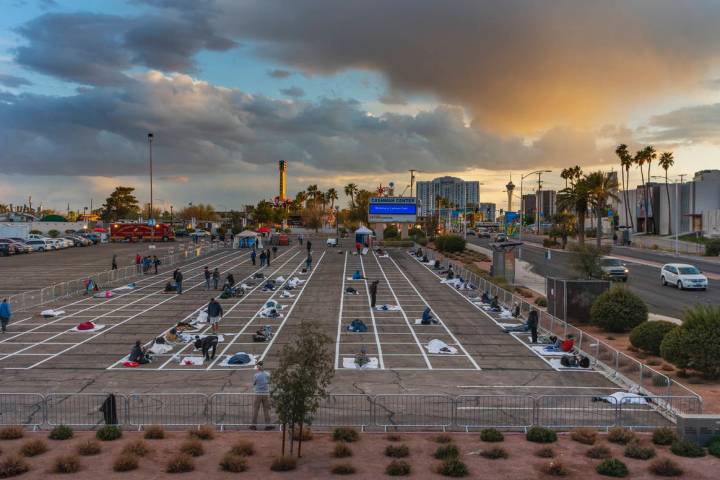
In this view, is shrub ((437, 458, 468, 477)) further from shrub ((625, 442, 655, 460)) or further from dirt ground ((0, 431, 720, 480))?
shrub ((625, 442, 655, 460))

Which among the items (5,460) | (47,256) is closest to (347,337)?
(5,460)

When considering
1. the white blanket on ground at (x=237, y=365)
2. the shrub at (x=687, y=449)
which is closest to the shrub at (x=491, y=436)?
the shrub at (x=687, y=449)

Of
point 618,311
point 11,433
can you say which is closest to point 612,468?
point 11,433

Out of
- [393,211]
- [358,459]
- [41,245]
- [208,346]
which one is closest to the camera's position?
[358,459]

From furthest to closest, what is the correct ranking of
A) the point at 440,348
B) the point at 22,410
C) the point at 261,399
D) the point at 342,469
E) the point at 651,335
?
1. the point at 440,348
2. the point at 651,335
3. the point at 22,410
4. the point at 261,399
5. the point at 342,469

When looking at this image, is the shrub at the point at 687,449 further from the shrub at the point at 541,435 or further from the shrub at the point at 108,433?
the shrub at the point at 108,433

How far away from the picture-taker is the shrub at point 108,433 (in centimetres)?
1343

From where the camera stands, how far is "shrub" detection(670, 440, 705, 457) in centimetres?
1270

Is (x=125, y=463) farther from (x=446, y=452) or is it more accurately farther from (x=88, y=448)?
(x=446, y=452)

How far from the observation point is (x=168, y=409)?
51.6 feet

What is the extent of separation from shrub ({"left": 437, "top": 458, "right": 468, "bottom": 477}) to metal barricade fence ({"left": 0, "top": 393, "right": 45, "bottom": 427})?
360 inches

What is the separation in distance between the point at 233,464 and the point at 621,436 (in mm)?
8235

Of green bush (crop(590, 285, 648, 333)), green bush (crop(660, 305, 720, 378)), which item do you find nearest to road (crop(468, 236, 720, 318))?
green bush (crop(590, 285, 648, 333))

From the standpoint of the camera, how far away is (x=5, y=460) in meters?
11.7
